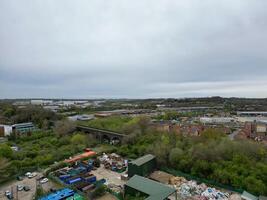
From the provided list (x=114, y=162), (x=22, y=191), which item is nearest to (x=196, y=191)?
(x=114, y=162)

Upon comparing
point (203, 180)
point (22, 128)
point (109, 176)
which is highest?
point (22, 128)

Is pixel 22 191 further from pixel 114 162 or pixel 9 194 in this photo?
pixel 114 162

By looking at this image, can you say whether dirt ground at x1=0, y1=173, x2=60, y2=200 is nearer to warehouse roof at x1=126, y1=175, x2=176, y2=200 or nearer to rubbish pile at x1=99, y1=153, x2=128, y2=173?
rubbish pile at x1=99, y1=153, x2=128, y2=173

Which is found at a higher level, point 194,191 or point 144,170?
point 144,170

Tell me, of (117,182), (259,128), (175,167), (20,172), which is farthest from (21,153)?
(259,128)

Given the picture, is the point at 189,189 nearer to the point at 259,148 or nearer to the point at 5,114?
the point at 259,148

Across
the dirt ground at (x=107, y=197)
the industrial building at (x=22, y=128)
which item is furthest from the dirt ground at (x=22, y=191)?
the industrial building at (x=22, y=128)
